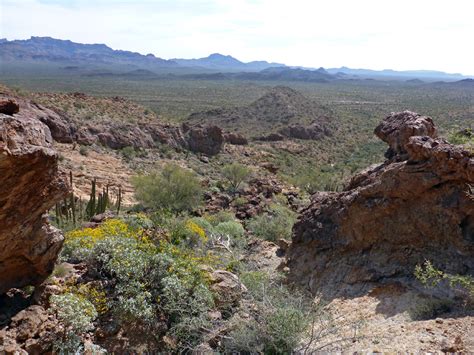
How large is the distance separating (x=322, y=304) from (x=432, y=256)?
7.04ft

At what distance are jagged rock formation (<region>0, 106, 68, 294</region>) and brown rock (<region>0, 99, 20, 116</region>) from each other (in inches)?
4.5

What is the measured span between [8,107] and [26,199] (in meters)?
1.12

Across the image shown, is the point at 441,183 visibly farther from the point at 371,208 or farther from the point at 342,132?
the point at 342,132

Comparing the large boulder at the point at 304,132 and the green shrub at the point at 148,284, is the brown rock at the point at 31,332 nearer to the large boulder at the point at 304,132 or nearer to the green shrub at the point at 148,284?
the green shrub at the point at 148,284

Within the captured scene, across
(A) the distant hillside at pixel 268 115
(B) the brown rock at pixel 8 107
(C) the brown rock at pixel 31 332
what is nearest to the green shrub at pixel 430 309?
(C) the brown rock at pixel 31 332

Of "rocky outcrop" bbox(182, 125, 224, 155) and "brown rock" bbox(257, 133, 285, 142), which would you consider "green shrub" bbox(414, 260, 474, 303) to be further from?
"brown rock" bbox(257, 133, 285, 142)

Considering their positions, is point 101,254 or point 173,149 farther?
point 173,149

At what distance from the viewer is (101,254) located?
746 cm

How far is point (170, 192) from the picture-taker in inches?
788

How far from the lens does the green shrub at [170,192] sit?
19500mm

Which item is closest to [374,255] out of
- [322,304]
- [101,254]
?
[322,304]

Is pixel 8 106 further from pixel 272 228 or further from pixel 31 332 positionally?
pixel 272 228

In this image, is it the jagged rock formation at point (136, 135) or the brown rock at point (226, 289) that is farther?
the jagged rock formation at point (136, 135)

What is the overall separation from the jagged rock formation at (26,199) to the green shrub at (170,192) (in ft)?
40.7
